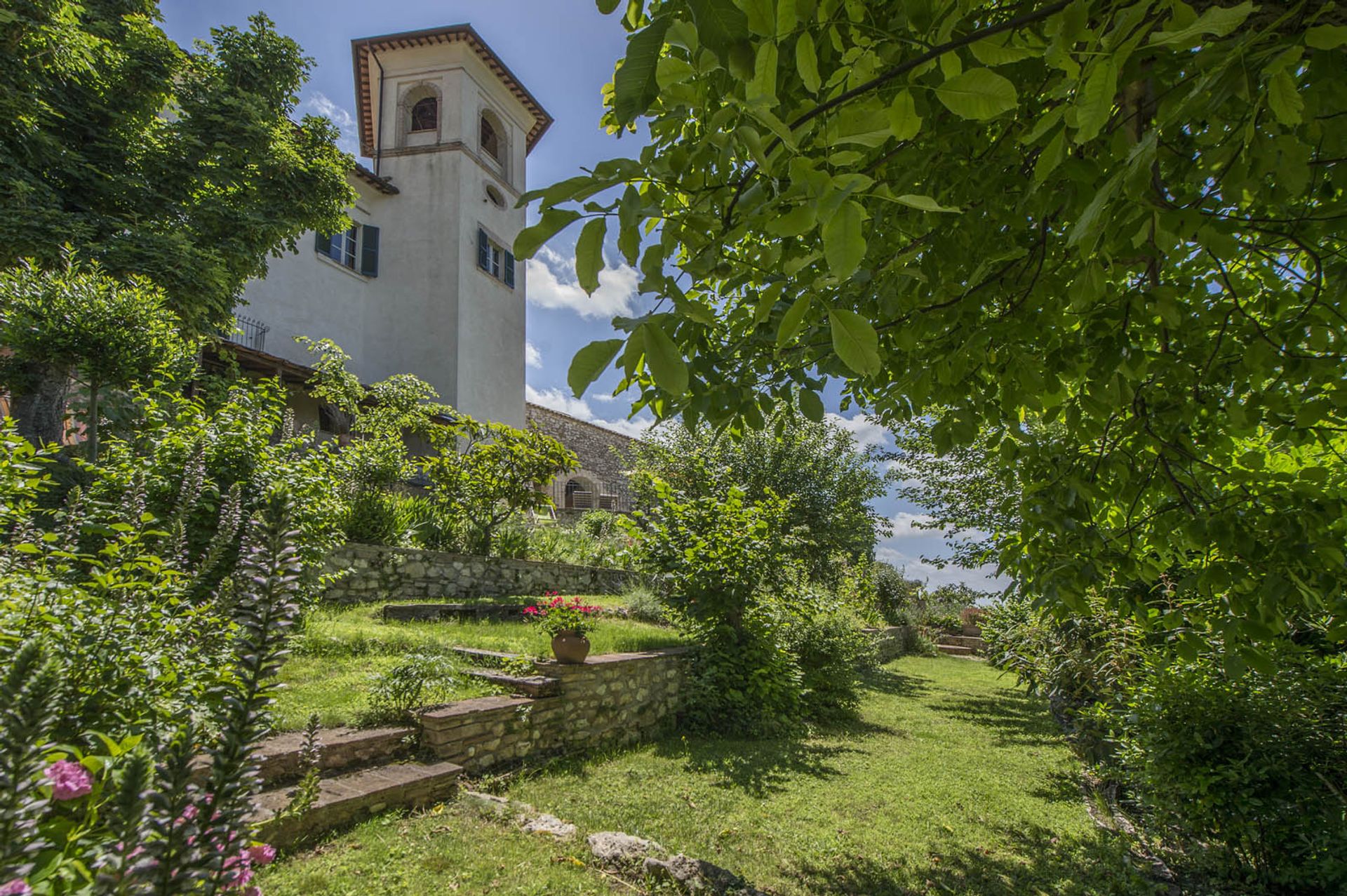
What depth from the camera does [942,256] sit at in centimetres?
256

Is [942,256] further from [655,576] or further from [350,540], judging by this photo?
[350,540]

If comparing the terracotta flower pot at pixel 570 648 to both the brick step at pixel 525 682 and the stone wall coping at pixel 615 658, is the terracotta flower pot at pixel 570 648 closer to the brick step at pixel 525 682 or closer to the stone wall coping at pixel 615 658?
the stone wall coping at pixel 615 658

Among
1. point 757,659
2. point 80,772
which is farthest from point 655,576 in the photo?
point 80,772

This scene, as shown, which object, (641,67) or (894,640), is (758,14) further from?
(894,640)

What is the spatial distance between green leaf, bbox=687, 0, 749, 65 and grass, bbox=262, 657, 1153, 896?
356 cm

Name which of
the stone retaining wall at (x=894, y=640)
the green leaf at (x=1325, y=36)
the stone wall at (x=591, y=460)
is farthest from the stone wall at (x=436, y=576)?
the stone wall at (x=591, y=460)

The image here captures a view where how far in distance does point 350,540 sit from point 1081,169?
897cm

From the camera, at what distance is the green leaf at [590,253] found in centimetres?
111

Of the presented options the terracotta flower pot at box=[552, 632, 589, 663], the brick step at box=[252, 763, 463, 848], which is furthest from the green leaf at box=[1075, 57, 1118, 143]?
the terracotta flower pot at box=[552, 632, 589, 663]

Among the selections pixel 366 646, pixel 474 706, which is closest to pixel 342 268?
pixel 366 646

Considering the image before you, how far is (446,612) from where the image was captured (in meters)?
8.05

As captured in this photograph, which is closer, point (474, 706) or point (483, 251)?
point (474, 706)

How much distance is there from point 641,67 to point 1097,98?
0.81 meters

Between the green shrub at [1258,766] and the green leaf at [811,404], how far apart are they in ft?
8.29
